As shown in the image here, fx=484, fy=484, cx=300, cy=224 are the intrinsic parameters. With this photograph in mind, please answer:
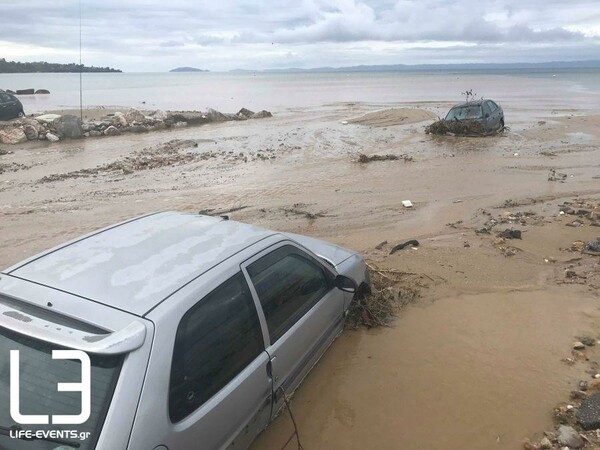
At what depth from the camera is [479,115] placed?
19.5 m

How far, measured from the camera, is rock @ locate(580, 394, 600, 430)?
144 inches

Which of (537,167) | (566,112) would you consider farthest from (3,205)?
(566,112)

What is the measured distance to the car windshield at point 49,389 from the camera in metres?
2.18

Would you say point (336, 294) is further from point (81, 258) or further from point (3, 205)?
point (3, 205)

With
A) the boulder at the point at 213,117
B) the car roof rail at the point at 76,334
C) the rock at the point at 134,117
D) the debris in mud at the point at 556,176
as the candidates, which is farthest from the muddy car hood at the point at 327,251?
the boulder at the point at 213,117

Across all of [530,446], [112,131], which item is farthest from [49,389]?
[112,131]

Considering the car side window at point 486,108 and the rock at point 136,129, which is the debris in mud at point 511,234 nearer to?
the car side window at point 486,108

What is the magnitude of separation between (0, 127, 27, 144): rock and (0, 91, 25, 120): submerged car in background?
6441 mm

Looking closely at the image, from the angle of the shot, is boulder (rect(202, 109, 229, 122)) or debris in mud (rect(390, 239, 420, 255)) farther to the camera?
boulder (rect(202, 109, 229, 122))

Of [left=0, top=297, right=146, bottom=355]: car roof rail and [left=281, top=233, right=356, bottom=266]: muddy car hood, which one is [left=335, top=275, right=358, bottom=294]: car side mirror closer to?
[left=281, top=233, right=356, bottom=266]: muddy car hood

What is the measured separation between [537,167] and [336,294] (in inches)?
440

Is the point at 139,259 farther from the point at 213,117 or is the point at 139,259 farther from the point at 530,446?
the point at 213,117

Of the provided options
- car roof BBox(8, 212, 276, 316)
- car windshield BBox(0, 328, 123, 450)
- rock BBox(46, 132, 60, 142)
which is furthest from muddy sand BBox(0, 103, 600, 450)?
car windshield BBox(0, 328, 123, 450)

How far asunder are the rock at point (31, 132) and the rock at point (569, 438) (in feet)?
70.1
